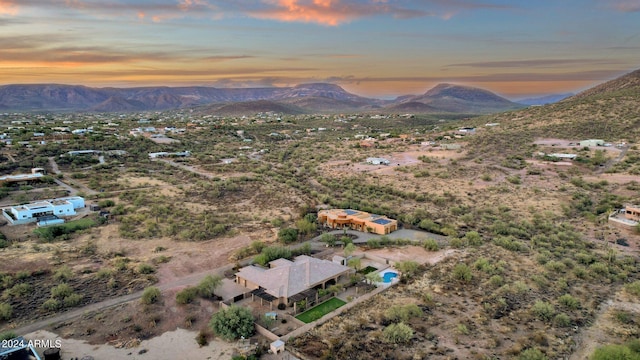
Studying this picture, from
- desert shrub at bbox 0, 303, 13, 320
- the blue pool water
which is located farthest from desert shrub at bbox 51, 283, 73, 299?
the blue pool water

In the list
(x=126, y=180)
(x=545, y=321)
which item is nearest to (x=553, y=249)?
(x=545, y=321)

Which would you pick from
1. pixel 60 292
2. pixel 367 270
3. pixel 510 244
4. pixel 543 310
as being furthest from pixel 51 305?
pixel 510 244

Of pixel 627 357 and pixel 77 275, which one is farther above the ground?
pixel 627 357

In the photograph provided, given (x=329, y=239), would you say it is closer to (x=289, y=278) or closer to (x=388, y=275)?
(x=388, y=275)

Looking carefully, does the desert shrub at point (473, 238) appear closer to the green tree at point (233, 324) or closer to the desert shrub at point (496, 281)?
the desert shrub at point (496, 281)

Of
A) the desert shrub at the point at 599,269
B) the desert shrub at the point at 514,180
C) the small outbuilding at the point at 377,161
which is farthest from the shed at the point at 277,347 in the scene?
the small outbuilding at the point at 377,161

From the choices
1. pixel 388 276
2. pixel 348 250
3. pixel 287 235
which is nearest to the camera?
pixel 388 276

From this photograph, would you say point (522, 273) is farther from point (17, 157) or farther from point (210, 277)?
point (17, 157)
